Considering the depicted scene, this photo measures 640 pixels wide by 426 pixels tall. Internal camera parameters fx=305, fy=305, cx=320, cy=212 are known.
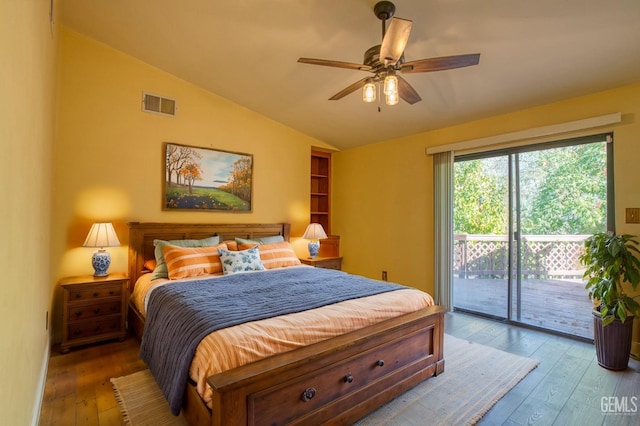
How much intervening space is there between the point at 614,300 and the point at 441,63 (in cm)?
248

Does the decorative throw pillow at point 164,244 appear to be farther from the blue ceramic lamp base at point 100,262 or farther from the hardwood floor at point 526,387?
the hardwood floor at point 526,387

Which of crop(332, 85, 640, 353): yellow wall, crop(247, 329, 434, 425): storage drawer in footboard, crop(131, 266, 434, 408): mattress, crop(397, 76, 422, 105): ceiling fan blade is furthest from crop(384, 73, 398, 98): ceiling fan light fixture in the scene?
crop(332, 85, 640, 353): yellow wall

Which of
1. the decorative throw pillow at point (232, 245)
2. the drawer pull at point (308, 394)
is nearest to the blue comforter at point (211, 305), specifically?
the drawer pull at point (308, 394)

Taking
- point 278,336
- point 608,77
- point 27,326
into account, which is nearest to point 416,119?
point 608,77

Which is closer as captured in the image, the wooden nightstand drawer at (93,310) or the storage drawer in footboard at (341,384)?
the storage drawer in footboard at (341,384)

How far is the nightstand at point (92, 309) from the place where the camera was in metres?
2.83

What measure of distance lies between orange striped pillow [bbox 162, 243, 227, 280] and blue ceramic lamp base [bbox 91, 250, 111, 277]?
1.80 feet

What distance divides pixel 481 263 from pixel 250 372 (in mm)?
3500

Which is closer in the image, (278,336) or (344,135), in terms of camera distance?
(278,336)

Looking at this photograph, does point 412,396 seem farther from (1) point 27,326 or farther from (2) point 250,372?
(1) point 27,326

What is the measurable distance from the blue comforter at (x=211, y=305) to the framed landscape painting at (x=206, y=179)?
137cm

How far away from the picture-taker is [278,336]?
172 centimetres

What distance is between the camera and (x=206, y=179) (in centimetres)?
398

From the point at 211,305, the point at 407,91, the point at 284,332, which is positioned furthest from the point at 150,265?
the point at 407,91
